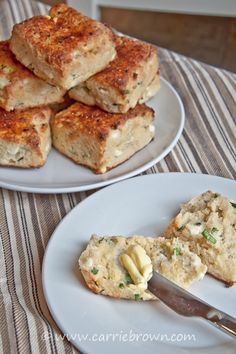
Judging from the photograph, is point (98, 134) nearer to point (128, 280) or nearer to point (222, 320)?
point (128, 280)

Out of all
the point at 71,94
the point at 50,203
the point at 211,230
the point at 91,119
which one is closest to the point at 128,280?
the point at 211,230

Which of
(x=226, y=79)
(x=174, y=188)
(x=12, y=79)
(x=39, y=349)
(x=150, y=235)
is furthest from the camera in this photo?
(x=226, y=79)

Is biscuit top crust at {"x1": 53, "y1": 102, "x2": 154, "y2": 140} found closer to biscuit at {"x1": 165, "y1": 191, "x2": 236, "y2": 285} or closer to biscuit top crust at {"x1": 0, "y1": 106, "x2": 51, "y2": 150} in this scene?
biscuit top crust at {"x1": 0, "y1": 106, "x2": 51, "y2": 150}

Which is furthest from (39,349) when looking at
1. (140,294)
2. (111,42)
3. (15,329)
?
(111,42)

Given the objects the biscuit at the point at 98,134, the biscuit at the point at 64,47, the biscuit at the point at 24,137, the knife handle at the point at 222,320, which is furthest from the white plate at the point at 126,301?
the biscuit at the point at 64,47

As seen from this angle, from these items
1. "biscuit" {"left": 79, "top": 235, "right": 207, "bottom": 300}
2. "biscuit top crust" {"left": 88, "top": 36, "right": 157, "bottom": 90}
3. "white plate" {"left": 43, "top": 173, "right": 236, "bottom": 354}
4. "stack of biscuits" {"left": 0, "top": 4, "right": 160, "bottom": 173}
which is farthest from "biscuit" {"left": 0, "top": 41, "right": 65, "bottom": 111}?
"biscuit" {"left": 79, "top": 235, "right": 207, "bottom": 300}

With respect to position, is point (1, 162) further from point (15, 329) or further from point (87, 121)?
point (15, 329)

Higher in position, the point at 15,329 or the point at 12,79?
the point at 12,79
